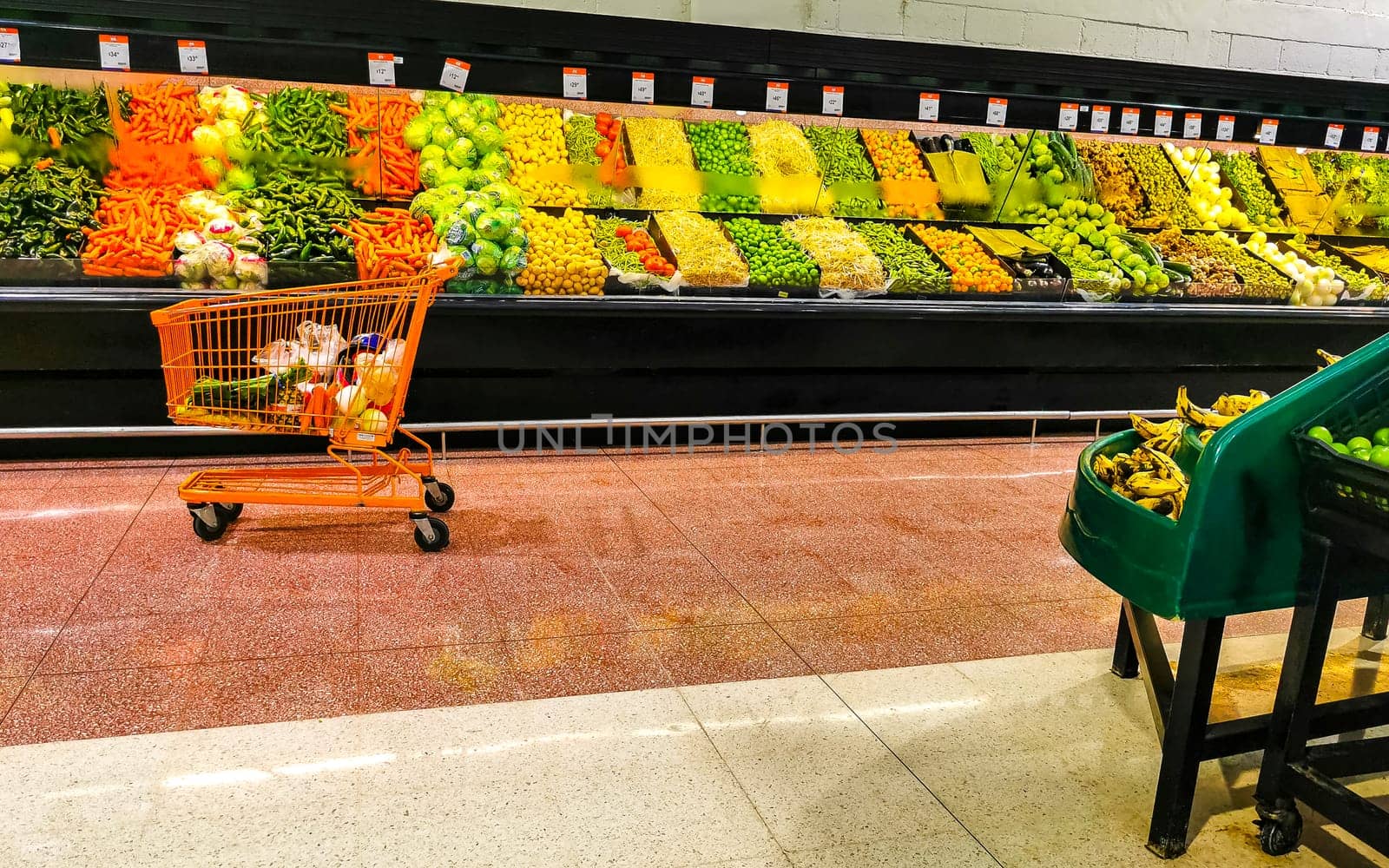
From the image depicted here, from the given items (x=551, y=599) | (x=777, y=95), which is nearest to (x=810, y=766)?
(x=551, y=599)

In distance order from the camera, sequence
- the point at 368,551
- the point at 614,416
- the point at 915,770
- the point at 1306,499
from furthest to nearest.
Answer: the point at 614,416 < the point at 368,551 < the point at 915,770 < the point at 1306,499

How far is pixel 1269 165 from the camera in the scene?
21.9 feet

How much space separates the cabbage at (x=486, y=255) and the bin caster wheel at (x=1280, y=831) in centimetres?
372

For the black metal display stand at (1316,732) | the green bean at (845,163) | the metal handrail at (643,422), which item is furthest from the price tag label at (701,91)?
the black metal display stand at (1316,732)

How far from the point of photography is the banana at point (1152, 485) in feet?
7.41

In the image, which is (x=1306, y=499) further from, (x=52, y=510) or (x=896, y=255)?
(x=52, y=510)

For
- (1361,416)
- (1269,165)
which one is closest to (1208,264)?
(1269,165)

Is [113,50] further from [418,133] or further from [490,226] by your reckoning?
[490,226]

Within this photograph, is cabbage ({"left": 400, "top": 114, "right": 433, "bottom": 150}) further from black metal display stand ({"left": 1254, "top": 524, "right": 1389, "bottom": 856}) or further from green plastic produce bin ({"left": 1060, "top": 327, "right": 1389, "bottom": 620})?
black metal display stand ({"left": 1254, "top": 524, "right": 1389, "bottom": 856})

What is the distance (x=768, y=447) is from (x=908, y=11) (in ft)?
11.3

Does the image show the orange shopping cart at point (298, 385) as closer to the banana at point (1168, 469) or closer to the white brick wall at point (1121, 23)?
the banana at point (1168, 469)

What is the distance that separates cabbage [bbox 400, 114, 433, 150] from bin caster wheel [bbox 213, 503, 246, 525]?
2.18 metres

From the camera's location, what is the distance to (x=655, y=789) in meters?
2.23

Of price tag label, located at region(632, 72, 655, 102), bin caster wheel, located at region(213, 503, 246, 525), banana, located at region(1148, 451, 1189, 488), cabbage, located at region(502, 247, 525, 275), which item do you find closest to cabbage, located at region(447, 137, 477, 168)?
cabbage, located at region(502, 247, 525, 275)
